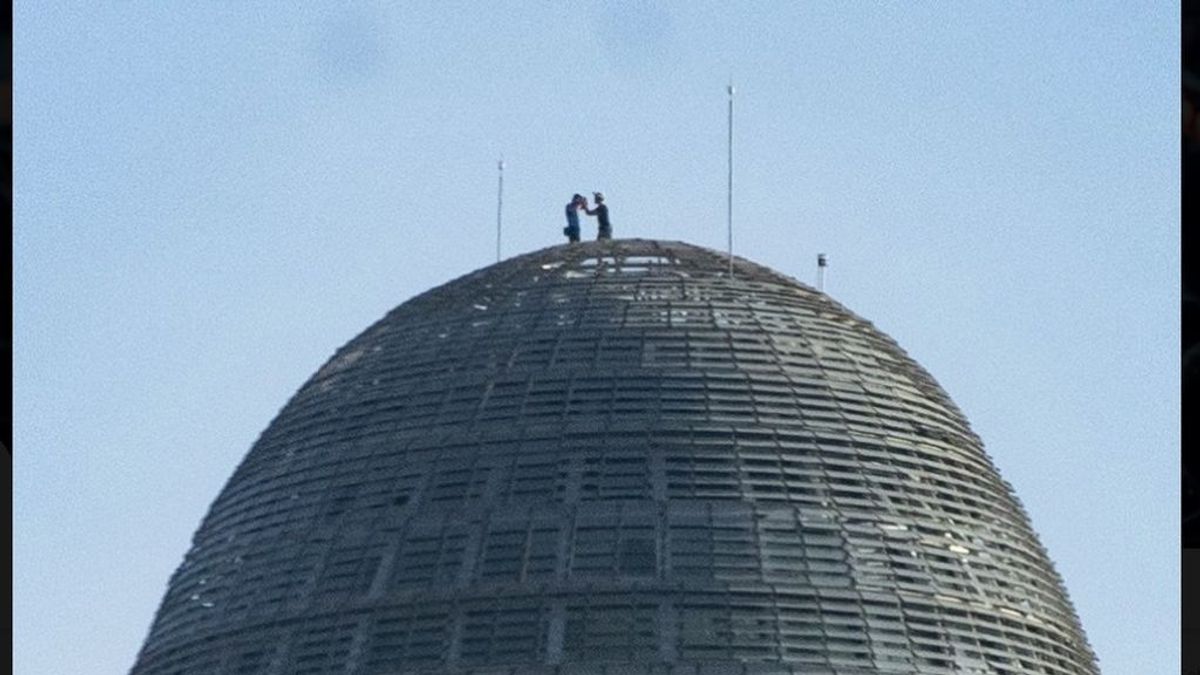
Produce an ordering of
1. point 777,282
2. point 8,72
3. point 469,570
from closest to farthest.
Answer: point 8,72
point 469,570
point 777,282

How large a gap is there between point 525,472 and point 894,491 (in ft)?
35.6

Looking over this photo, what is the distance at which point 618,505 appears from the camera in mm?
116125

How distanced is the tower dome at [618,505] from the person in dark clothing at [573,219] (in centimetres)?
61

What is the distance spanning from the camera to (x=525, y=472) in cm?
11688

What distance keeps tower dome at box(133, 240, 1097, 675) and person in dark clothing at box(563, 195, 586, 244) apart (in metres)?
0.61

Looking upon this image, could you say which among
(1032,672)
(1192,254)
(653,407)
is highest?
(1192,254)

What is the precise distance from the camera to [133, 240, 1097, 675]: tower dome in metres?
114

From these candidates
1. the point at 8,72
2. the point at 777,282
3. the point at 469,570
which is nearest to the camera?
the point at 8,72

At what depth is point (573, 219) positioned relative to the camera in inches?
4806

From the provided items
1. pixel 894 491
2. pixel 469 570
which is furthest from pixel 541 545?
pixel 894 491

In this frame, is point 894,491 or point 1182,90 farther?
point 894,491

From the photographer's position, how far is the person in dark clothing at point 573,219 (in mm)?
121188

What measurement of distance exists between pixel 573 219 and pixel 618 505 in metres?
10.4

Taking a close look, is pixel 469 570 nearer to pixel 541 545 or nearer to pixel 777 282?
pixel 541 545
